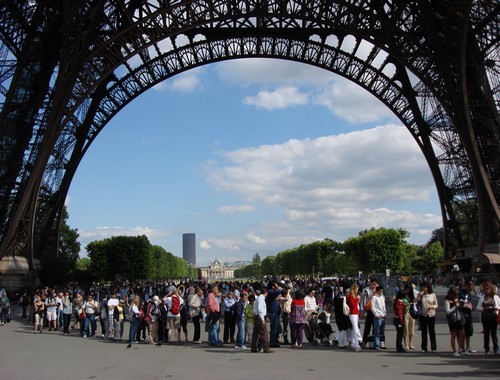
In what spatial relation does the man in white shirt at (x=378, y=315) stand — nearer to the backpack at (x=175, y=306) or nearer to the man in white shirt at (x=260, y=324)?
the man in white shirt at (x=260, y=324)

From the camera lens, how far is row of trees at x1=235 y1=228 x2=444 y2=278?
8244 centimetres

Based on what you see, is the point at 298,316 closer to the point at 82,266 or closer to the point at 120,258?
the point at 120,258

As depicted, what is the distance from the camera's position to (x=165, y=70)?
148 feet

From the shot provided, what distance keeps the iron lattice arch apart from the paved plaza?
57.8 ft

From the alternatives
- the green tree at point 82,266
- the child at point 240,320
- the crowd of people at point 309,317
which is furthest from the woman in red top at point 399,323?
the green tree at point 82,266

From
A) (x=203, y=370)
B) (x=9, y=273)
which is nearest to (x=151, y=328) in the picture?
(x=203, y=370)

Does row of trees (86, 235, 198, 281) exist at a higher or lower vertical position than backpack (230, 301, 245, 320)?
higher

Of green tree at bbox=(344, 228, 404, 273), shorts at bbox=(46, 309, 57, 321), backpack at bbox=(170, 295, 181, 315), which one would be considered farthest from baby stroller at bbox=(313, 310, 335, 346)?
green tree at bbox=(344, 228, 404, 273)

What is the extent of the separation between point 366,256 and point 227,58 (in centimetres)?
4804

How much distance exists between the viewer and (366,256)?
85.1 m

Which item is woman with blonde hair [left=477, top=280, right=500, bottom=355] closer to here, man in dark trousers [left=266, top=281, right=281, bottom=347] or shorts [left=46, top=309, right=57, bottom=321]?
man in dark trousers [left=266, top=281, right=281, bottom=347]

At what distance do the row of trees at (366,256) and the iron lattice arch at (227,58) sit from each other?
124ft

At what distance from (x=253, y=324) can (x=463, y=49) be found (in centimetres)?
2132

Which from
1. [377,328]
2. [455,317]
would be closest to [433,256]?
[377,328]
